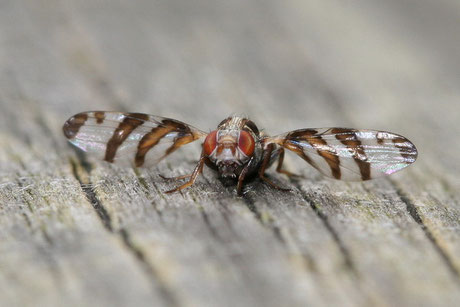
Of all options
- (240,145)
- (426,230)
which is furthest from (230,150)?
(426,230)

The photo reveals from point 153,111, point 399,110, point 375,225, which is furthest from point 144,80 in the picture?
point 375,225

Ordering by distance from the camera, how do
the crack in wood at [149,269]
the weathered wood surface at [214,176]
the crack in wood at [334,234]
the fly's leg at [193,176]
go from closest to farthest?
the crack in wood at [149,269], the weathered wood surface at [214,176], the crack in wood at [334,234], the fly's leg at [193,176]

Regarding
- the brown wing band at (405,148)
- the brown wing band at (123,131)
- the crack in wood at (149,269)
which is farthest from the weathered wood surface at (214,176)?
the brown wing band at (405,148)

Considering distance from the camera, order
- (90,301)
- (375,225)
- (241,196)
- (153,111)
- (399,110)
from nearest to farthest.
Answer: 1. (90,301)
2. (375,225)
3. (241,196)
4. (153,111)
5. (399,110)

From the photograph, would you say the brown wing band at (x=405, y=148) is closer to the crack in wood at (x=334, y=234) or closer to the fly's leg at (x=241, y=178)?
the crack in wood at (x=334, y=234)

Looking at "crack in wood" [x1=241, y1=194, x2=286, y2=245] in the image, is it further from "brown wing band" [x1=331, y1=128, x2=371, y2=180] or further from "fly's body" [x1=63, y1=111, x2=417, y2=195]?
"brown wing band" [x1=331, y1=128, x2=371, y2=180]

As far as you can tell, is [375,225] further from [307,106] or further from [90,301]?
[307,106]
